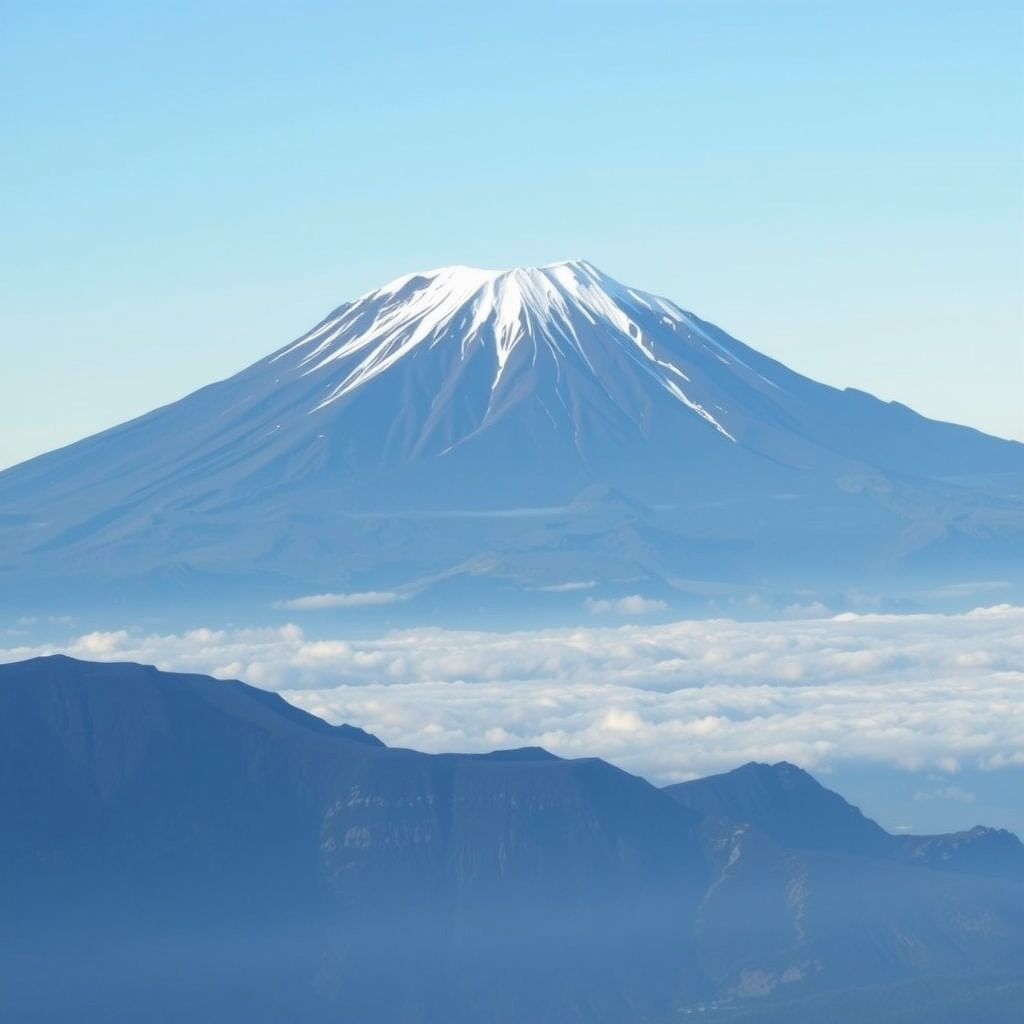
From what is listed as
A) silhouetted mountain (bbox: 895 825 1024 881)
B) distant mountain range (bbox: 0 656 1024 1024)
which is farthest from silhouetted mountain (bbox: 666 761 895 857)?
distant mountain range (bbox: 0 656 1024 1024)

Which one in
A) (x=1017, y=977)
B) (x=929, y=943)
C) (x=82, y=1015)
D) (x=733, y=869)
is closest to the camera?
(x=82, y=1015)

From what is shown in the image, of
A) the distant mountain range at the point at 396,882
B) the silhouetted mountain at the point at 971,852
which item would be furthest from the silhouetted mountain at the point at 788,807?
the distant mountain range at the point at 396,882

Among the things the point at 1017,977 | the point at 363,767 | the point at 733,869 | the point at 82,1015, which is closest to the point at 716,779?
the point at 733,869

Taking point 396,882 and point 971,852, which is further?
point 971,852

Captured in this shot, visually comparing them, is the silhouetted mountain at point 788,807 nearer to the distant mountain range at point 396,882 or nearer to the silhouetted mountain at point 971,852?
the silhouetted mountain at point 971,852

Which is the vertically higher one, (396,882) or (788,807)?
(788,807)

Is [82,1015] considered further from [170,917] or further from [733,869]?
[733,869]

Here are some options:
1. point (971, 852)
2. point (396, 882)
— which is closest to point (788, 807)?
point (971, 852)

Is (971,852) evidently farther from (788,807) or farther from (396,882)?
(396,882)
